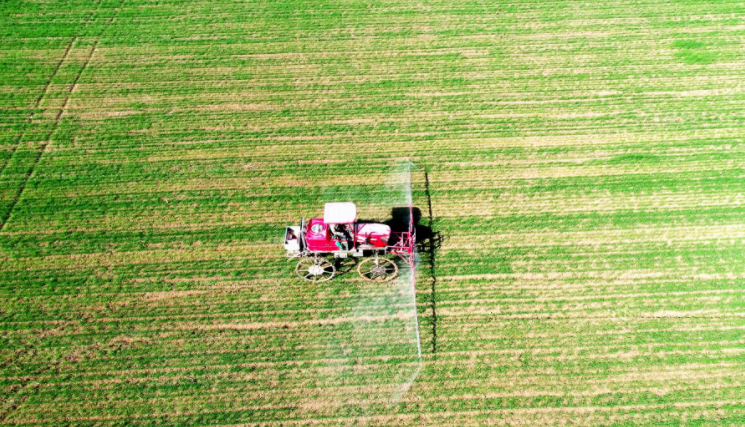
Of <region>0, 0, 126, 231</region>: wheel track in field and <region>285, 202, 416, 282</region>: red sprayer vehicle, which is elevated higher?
<region>0, 0, 126, 231</region>: wheel track in field

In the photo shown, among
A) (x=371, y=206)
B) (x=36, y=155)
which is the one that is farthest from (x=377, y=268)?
(x=36, y=155)

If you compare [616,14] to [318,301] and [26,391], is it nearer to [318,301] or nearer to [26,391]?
[318,301]

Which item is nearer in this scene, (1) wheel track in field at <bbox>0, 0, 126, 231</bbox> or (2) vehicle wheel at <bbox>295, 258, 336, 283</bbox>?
(2) vehicle wheel at <bbox>295, 258, 336, 283</bbox>

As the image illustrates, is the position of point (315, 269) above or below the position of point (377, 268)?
above

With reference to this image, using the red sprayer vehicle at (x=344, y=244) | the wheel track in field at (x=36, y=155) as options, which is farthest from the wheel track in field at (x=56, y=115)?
the red sprayer vehicle at (x=344, y=244)

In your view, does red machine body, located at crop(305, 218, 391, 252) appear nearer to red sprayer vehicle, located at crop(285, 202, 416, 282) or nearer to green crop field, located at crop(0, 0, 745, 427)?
red sprayer vehicle, located at crop(285, 202, 416, 282)

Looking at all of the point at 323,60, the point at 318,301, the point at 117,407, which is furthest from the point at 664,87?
the point at 117,407

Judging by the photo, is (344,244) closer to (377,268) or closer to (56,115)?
(377,268)

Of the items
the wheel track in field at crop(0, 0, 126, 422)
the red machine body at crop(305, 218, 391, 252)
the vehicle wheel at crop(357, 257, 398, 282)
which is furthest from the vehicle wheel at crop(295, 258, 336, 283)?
the wheel track in field at crop(0, 0, 126, 422)
